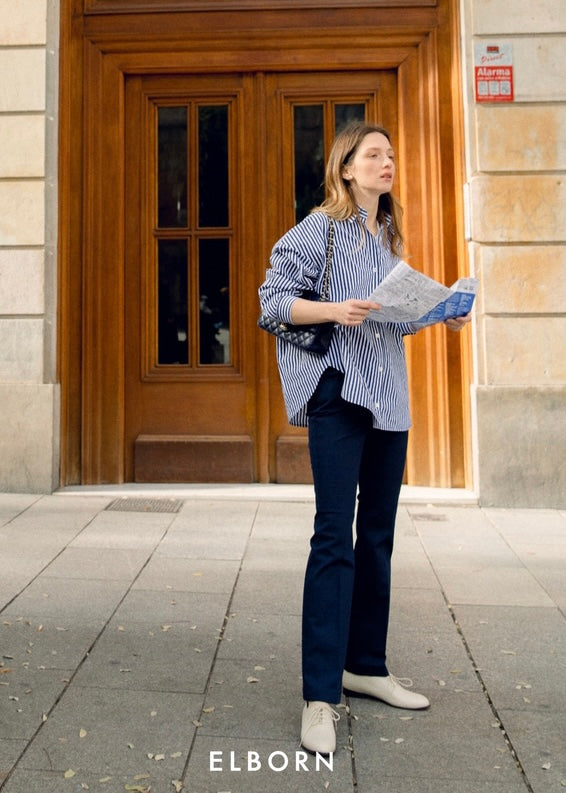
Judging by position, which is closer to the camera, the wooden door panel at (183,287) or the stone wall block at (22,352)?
the stone wall block at (22,352)

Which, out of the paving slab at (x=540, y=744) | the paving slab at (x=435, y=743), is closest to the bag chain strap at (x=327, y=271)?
the paving slab at (x=435, y=743)

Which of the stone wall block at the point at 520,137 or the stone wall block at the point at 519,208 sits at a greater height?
the stone wall block at the point at 520,137

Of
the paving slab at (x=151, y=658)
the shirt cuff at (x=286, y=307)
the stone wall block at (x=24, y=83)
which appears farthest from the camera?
the stone wall block at (x=24, y=83)

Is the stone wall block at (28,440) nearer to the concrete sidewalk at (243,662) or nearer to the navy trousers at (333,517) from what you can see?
the concrete sidewalk at (243,662)

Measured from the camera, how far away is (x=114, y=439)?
6.68m

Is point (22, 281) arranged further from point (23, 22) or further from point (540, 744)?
point (540, 744)

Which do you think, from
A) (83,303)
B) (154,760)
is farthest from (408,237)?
(154,760)

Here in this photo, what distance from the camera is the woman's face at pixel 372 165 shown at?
106 inches

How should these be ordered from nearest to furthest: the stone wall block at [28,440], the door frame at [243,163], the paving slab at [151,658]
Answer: the paving slab at [151,658] → the stone wall block at [28,440] → the door frame at [243,163]

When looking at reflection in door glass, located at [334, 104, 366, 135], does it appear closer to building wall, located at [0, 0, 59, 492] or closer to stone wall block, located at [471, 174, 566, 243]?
stone wall block, located at [471, 174, 566, 243]

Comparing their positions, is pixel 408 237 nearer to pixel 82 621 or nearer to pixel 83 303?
pixel 83 303

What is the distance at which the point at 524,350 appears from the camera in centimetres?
607

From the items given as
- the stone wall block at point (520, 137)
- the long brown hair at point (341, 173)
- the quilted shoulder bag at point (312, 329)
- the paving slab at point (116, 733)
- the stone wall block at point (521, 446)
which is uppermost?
the stone wall block at point (520, 137)

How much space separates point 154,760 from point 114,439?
15.0ft
